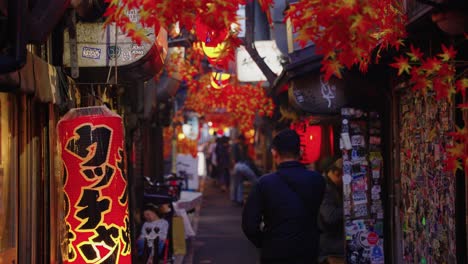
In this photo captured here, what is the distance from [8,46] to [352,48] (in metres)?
2.64

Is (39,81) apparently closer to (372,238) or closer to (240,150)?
(372,238)

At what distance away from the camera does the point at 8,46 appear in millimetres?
6359

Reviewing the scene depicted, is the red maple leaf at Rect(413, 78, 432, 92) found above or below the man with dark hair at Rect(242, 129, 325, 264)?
above

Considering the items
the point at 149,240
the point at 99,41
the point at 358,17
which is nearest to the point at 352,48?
the point at 358,17

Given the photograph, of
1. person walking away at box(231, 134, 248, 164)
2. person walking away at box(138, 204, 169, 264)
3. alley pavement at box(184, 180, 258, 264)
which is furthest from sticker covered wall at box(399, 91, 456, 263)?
person walking away at box(231, 134, 248, 164)

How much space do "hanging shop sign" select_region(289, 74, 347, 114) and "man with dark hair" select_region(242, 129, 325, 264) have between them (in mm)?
6343

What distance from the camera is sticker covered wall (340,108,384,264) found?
1291 cm

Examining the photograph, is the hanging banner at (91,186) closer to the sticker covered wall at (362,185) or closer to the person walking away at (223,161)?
the sticker covered wall at (362,185)

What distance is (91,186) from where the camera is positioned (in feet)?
26.8

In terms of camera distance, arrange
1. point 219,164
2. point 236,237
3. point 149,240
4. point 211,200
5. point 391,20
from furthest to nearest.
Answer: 1. point 219,164
2. point 211,200
3. point 236,237
4. point 149,240
5. point 391,20

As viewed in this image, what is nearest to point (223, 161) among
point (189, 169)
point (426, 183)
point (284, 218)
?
point (189, 169)

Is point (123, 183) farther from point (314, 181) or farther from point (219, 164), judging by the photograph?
point (219, 164)

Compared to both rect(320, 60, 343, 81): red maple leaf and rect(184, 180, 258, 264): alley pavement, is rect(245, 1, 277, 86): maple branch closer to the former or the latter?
rect(184, 180, 258, 264): alley pavement

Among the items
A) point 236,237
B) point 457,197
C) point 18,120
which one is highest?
point 18,120
